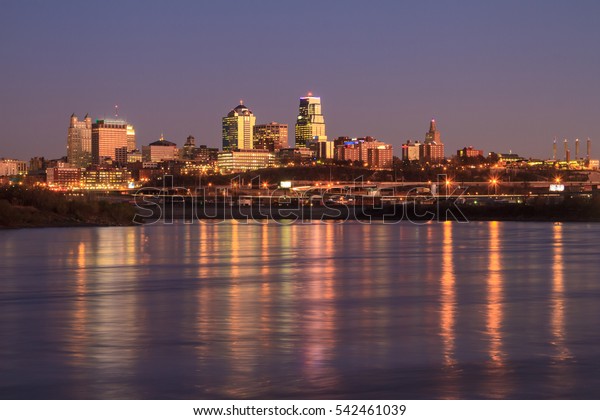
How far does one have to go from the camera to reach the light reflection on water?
12.3 meters

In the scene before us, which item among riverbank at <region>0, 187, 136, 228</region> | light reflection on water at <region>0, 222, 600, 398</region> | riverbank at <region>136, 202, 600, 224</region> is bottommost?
riverbank at <region>136, 202, 600, 224</region>

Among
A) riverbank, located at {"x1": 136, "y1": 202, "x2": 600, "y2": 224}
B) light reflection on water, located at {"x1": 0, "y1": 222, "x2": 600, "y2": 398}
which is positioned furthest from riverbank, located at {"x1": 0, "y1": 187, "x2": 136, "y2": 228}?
light reflection on water, located at {"x1": 0, "y1": 222, "x2": 600, "y2": 398}

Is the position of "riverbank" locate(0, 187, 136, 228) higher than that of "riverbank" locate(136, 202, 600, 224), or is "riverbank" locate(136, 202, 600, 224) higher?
"riverbank" locate(0, 187, 136, 228)

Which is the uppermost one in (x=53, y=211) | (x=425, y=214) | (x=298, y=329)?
(x=53, y=211)

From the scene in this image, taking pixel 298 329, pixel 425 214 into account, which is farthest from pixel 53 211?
pixel 298 329

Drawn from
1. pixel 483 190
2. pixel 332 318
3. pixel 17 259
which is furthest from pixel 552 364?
pixel 483 190

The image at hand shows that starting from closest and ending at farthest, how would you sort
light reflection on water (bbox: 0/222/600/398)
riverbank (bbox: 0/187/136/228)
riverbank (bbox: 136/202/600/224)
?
light reflection on water (bbox: 0/222/600/398) < riverbank (bbox: 0/187/136/228) < riverbank (bbox: 136/202/600/224)

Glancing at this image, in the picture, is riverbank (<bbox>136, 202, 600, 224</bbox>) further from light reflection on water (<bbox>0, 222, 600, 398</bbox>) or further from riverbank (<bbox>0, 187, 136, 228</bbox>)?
light reflection on water (<bbox>0, 222, 600, 398</bbox>)

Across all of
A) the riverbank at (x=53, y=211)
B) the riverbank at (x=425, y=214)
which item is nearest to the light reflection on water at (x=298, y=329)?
the riverbank at (x=53, y=211)

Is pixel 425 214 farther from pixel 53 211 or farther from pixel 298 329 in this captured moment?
pixel 298 329

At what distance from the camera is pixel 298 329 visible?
1673 cm

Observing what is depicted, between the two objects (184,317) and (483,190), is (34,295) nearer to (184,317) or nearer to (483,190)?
(184,317)

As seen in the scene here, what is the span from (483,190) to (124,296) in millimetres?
162372

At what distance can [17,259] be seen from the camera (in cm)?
3331
